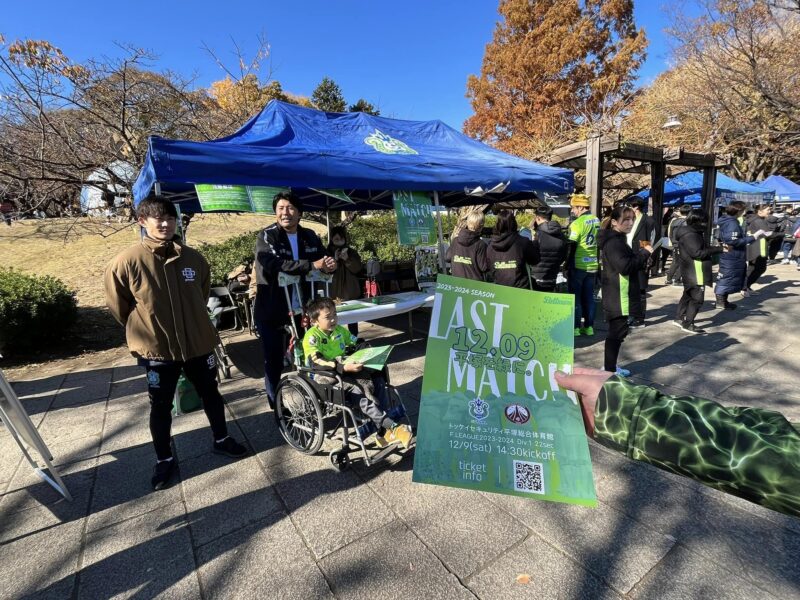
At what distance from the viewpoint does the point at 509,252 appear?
4512 millimetres

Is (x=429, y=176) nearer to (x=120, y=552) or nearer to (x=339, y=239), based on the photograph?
(x=339, y=239)

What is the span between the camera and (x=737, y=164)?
20500 mm

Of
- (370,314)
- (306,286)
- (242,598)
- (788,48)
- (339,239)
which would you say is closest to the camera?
(242,598)

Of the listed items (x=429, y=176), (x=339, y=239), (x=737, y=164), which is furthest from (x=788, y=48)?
(x=339, y=239)

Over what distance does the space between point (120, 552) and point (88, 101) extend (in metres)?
6.99

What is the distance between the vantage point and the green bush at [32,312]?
16.9 ft

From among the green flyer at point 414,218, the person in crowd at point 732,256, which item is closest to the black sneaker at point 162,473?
the green flyer at point 414,218

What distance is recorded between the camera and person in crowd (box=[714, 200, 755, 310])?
6344 mm

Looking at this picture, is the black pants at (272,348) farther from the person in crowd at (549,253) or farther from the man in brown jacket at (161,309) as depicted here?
the person in crowd at (549,253)

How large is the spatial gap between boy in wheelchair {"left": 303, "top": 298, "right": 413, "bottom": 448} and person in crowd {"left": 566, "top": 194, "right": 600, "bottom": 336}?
12.7ft

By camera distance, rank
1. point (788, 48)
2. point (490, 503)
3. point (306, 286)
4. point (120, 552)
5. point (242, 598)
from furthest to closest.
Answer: point (788, 48) → point (306, 286) → point (490, 503) → point (120, 552) → point (242, 598)

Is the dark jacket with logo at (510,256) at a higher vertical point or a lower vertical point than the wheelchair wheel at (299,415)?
higher

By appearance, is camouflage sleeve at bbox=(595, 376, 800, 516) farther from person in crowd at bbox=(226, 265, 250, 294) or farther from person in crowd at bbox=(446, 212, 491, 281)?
person in crowd at bbox=(226, 265, 250, 294)

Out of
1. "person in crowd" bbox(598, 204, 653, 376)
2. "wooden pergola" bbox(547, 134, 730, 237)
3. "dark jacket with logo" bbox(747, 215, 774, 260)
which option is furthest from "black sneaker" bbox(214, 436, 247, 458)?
"dark jacket with logo" bbox(747, 215, 774, 260)
